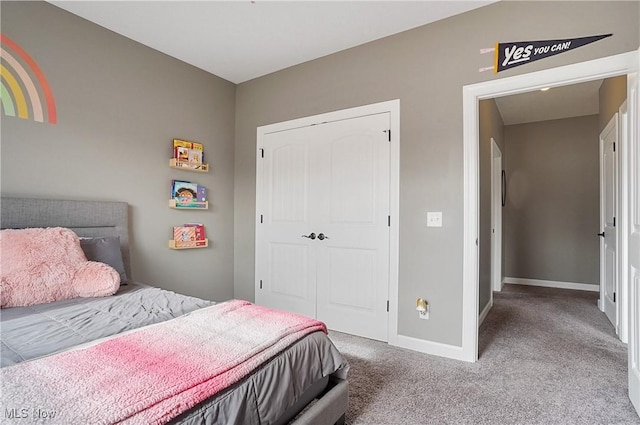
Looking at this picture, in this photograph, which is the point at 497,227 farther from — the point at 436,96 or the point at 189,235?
the point at 189,235

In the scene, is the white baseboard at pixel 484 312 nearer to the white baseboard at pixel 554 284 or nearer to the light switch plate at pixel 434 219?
the light switch plate at pixel 434 219

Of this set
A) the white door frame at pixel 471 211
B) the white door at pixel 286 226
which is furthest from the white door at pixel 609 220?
the white door at pixel 286 226

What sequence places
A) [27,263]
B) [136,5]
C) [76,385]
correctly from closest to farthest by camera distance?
[76,385] → [27,263] → [136,5]

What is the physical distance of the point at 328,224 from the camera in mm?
3156

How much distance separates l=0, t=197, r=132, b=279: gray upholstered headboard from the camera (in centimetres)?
213

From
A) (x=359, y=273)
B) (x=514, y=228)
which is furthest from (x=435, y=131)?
(x=514, y=228)

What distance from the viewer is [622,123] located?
2.84m

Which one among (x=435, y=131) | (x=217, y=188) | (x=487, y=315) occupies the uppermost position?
(x=435, y=131)

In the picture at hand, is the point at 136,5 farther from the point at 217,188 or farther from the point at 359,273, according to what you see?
the point at 359,273

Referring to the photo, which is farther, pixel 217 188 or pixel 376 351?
pixel 217 188

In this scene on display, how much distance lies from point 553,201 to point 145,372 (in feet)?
19.9

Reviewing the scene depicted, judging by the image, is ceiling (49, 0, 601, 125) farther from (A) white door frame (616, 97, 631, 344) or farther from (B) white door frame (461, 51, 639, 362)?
(A) white door frame (616, 97, 631, 344)

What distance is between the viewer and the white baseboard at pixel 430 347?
2.48 metres

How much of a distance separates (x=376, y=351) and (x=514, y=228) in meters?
4.15
